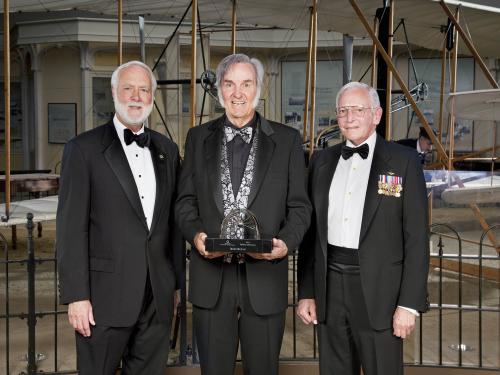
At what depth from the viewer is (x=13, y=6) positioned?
7.31 meters

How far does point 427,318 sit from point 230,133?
11.4 ft

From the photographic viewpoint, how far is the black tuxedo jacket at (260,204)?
186 cm

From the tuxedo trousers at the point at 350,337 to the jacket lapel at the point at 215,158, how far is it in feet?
1.41

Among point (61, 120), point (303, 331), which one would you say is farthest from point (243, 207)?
point (61, 120)

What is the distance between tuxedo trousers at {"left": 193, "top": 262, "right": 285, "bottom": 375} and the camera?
186cm

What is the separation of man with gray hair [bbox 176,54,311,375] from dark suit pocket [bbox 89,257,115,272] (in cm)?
25

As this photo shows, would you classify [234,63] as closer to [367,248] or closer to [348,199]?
[348,199]

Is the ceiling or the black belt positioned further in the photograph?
the ceiling

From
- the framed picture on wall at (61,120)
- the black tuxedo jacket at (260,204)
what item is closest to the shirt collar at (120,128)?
the black tuxedo jacket at (260,204)

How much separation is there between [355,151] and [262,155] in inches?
12.0

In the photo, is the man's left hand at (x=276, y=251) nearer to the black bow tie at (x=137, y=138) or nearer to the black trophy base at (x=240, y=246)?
the black trophy base at (x=240, y=246)

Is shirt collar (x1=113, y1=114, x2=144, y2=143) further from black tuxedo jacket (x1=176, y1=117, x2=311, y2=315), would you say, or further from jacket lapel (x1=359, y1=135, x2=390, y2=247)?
jacket lapel (x1=359, y1=135, x2=390, y2=247)

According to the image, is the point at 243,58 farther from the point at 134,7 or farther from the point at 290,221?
the point at 134,7

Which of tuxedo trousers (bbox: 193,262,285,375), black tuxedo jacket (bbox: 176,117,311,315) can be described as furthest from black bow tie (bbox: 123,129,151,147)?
tuxedo trousers (bbox: 193,262,285,375)
